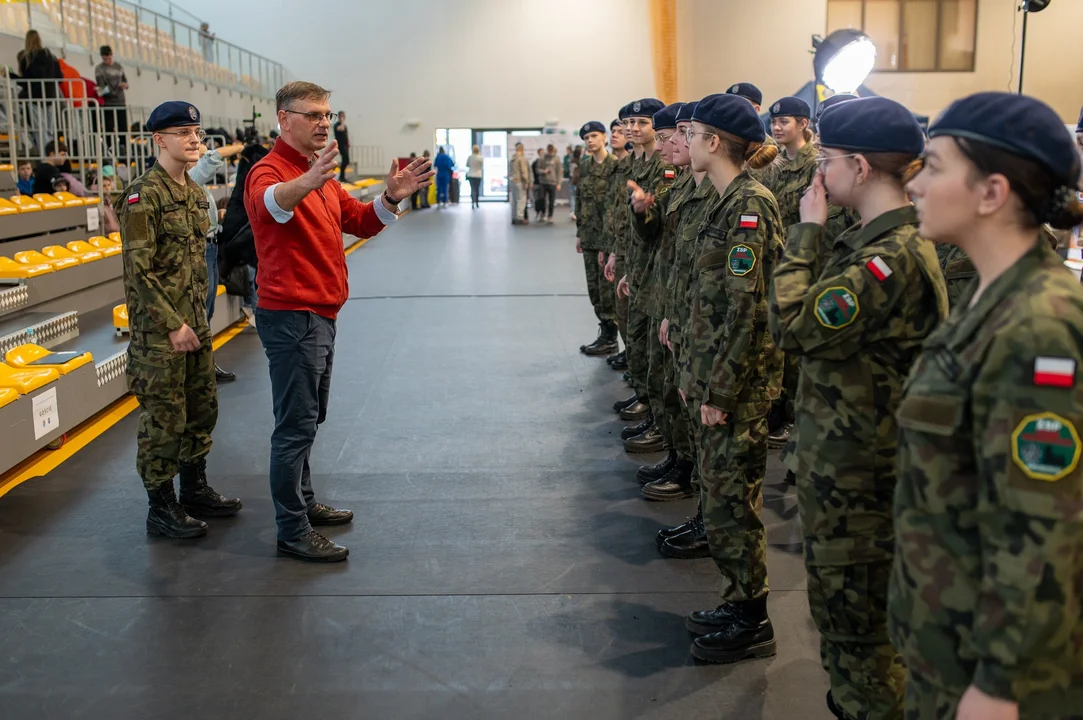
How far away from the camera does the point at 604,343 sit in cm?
782

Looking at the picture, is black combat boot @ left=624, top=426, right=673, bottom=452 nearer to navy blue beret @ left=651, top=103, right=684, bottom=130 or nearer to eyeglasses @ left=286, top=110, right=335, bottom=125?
navy blue beret @ left=651, top=103, right=684, bottom=130

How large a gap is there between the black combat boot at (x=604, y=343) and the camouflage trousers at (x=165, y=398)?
4.03m

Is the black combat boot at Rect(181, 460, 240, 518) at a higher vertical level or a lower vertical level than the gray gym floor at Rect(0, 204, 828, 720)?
higher

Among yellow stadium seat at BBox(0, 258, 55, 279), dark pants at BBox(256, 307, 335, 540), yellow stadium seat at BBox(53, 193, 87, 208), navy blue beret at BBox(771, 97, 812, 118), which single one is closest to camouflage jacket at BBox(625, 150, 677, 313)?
navy blue beret at BBox(771, 97, 812, 118)

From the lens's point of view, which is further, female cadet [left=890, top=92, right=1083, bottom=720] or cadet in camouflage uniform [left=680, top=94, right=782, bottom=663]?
cadet in camouflage uniform [left=680, top=94, right=782, bottom=663]

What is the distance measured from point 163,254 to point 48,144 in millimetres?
9179

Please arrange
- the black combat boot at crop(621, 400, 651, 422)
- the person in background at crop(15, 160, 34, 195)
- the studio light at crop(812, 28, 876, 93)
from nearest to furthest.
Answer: the black combat boot at crop(621, 400, 651, 422) → the studio light at crop(812, 28, 876, 93) → the person in background at crop(15, 160, 34, 195)

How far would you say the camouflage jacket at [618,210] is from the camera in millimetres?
5918

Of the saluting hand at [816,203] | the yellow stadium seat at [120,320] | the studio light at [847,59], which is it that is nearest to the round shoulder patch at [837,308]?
the saluting hand at [816,203]

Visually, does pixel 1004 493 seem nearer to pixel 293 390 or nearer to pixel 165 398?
pixel 293 390

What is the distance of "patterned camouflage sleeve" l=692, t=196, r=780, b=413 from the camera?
2922mm

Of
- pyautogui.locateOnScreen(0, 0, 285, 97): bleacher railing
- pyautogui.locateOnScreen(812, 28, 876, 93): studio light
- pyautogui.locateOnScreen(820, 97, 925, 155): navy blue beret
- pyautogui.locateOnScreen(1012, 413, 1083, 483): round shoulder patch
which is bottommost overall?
pyautogui.locateOnScreen(1012, 413, 1083, 483): round shoulder patch

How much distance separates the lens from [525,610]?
11.2 ft

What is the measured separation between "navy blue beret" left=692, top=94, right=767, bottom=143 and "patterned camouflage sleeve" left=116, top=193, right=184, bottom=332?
2297mm
